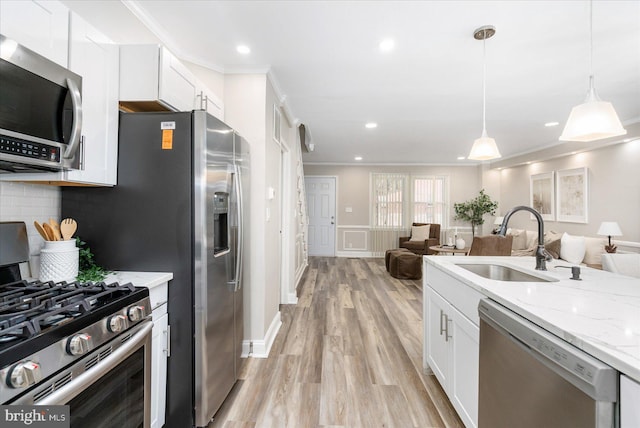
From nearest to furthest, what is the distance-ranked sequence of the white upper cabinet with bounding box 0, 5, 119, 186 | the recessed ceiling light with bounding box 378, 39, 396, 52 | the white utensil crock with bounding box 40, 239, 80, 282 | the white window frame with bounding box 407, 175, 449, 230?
the white upper cabinet with bounding box 0, 5, 119, 186
the white utensil crock with bounding box 40, 239, 80, 282
the recessed ceiling light with bounding box 378, 39, 396, 52
the white window frame with bounding box 407, 175, 449, 230

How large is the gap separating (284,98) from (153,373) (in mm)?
2864

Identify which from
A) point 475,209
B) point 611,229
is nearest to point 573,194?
point 611,229

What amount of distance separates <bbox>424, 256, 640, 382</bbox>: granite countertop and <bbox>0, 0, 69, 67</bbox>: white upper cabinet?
2203mm

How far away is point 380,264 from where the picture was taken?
712cm

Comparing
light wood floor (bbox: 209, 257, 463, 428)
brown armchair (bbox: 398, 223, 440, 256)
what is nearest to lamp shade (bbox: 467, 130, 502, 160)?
light wood floor (bbox: 209, 257, 463, 428)

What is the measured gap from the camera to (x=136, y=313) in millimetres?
1251

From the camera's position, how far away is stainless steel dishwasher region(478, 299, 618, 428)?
81 cm

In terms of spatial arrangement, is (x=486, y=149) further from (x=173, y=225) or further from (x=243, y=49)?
(x=173, y=225)

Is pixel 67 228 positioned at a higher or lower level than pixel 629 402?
higher

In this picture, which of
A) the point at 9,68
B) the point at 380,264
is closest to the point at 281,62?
the point at 9,68

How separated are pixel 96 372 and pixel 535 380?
1530 mm

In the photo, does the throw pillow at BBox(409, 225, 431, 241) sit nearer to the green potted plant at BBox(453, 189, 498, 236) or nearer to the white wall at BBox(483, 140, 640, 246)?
the green potted plant at BBox(453, 189, 498, 236)

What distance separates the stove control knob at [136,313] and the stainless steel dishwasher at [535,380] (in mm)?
1519

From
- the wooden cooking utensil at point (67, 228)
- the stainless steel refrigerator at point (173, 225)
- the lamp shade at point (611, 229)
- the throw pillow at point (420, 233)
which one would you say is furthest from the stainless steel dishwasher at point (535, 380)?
the throw pillow at point (420, 233)
